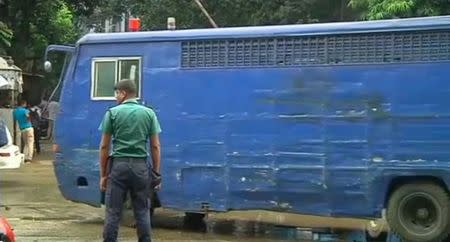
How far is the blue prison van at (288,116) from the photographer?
8.45m

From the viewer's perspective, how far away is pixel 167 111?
9695 millimetres

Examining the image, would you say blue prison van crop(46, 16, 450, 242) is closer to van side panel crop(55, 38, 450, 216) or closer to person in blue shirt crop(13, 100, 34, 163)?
van side panel crop(55, 38, 450, 216)

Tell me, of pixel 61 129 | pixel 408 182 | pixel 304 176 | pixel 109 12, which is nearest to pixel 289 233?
pixel 304 176

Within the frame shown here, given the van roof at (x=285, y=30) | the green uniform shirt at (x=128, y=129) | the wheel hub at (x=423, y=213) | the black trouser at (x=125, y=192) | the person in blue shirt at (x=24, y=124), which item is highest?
the van roof at (x=285, y=30)

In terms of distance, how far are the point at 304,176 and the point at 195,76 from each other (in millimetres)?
1873

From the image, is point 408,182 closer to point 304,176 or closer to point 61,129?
point 304,176

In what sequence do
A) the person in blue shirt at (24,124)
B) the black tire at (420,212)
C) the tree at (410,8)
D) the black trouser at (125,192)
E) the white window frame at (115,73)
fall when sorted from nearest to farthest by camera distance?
the black trouser at (125,192)
the black tire at (420,212)
the white window frame at (115,73)
the tree at (410,8)
the person in blue shirt at (24,124)

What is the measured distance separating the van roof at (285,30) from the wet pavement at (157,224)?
96.1 inches

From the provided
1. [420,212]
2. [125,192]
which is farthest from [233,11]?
[125,192]

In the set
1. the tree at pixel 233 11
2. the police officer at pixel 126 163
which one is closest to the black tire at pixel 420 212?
the police officer at pixel 126 163

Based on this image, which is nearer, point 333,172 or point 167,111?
point 333,172

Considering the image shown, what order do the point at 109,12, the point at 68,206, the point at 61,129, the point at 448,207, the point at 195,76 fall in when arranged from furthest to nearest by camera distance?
the point at 109,12 → the point at 68,206 → the point at 61,129 → the point at 195,76 → the point at 448,207

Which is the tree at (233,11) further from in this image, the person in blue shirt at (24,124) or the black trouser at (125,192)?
the black trouser at (125,192)

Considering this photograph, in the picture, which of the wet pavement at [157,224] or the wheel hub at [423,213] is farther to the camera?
the wet pavement at [157,224]
